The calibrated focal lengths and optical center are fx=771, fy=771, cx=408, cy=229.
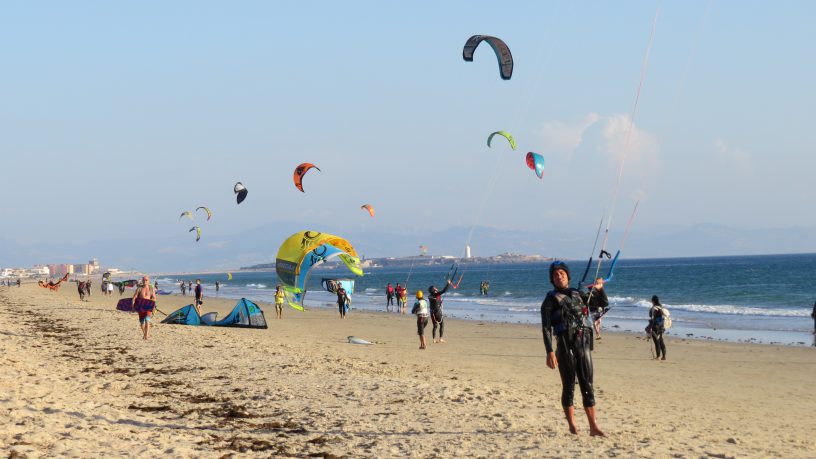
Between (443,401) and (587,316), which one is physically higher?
(587,316)

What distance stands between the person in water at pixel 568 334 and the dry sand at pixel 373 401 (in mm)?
543

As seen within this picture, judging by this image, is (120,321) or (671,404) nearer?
(671,404)

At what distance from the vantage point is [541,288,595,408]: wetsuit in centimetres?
709

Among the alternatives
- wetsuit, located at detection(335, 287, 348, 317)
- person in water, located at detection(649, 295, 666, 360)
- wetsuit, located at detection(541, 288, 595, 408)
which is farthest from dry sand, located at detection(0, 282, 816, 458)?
wetsuit, located at detection(335, 287, 348, 317)

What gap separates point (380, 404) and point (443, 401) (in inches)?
29.5

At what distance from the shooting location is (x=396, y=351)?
1731cm

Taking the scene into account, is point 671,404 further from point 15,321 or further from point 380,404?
point 15,321

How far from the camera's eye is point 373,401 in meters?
9.16

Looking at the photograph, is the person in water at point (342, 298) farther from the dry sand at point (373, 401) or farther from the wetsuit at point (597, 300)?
the wetsuit at point (597, 300)

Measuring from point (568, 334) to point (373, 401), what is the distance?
3.01 metres

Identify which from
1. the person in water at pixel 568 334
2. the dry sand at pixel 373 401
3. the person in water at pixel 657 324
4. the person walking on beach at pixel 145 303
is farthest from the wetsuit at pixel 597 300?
the person walking on beach at pixel 145 303

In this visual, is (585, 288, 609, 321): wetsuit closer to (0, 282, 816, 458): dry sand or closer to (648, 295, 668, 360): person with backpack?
(0, 282, 816, 458): dry sand

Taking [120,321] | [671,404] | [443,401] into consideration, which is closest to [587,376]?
[443,401]

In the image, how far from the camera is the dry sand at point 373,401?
276 inches
